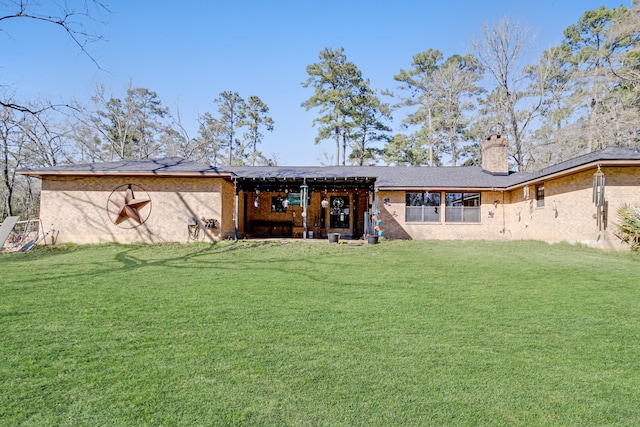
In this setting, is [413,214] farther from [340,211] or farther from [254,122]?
[254,122]

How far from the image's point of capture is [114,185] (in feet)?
42.5

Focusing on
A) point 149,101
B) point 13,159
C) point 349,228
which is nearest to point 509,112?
point 349,228

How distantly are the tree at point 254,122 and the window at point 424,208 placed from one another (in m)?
19.6

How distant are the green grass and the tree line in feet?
61.1

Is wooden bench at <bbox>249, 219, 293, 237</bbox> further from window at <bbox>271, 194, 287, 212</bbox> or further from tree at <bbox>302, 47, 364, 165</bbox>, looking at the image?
tree at <bbox>302, 47, 364, 165</bbox>

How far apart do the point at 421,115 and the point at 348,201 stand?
14.8 metres

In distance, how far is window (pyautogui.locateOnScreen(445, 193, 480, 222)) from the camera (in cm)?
1565

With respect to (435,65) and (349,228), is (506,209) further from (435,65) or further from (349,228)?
(435,65)

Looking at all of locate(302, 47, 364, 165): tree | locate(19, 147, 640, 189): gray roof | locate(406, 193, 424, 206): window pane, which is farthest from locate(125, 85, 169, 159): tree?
locate(406, 193, 424, 206): window pane

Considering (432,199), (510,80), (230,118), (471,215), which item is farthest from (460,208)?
(230,118)

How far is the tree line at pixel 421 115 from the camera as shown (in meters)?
20.3

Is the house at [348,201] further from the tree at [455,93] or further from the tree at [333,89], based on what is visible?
the tree at [333,89]

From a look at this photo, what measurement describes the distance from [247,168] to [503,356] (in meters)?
17.4

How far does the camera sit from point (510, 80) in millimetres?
22531
